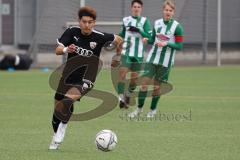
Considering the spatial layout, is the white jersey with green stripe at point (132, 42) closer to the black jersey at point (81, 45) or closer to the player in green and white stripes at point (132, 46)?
the player in green and white stripes at point (132, 46)

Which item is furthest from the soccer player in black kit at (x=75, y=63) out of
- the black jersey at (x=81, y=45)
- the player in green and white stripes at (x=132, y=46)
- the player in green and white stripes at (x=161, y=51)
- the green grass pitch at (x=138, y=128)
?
the player in green and white stripes at (x=132, y=46)

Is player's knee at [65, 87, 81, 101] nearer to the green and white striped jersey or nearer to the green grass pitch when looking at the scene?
the green grass pitch

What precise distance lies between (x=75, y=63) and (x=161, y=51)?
4006 mm

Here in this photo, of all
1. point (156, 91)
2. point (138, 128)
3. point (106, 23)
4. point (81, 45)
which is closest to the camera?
point (81, 45)

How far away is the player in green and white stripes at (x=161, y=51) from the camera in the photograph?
13.4 meters

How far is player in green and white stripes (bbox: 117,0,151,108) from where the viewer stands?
1506cm

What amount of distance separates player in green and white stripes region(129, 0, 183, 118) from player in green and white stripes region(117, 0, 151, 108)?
105cm

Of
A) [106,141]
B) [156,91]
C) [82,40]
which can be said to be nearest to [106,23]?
[156,91]

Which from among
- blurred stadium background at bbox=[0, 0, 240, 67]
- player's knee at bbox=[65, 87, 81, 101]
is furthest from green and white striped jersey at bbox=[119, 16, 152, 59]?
blurred stadium background at bbox=[0, 0, 240, 67]

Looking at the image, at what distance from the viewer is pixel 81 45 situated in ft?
31.9

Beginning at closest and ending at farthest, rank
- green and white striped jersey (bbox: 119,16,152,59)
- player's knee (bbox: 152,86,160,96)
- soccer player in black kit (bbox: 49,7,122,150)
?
soccer player in black kit (bbox: 49,7,122,150) → player's knee (bbox: 152,86,160,96) → green and white striped jersey (bbox: 119,16,152,59)

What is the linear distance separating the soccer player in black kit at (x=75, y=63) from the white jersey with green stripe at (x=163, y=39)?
3501 mm

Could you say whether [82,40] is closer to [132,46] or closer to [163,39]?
[163,39]

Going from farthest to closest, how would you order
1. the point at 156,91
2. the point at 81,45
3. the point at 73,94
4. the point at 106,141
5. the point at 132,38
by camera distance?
1. the point at 132,38
2. the point at 156,91
3. the point at 81,45
4. the point at 73,94
5. the point at 106,141
